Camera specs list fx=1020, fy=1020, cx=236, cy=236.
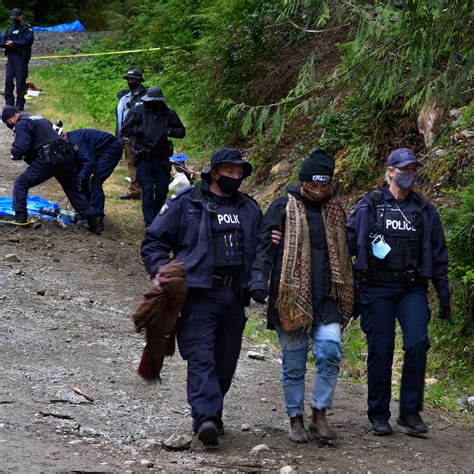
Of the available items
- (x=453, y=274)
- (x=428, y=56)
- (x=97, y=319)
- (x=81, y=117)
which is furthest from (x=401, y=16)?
(x=81, y=117)

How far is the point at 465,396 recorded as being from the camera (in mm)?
8477

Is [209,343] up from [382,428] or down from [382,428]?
up

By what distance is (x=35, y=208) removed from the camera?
1350 centimetres

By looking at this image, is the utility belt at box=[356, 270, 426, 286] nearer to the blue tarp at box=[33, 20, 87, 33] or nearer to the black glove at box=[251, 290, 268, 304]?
the black glove at box=[251, 290, 268, 304]

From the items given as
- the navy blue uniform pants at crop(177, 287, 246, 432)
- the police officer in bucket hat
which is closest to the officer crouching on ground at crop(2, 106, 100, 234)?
the police officer in bucket hat

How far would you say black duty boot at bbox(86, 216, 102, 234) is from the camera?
44.1 ft

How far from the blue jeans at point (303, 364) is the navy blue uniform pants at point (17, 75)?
15.5 metres

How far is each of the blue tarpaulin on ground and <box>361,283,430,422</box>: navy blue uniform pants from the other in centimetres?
731

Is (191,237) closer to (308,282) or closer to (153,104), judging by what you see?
(308,282)

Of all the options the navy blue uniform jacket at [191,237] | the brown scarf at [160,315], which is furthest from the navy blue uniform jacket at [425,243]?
the brown scarf at [160,315]

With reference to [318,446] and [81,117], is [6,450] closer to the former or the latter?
[318,446]

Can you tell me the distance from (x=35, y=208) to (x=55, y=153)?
120 centimetres

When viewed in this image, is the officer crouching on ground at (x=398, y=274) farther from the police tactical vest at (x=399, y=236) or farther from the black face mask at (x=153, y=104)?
the black face mask at (x=153, y=104)

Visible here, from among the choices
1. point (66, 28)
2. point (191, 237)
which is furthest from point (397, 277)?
point (66, 28)
